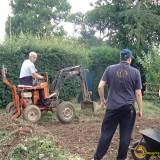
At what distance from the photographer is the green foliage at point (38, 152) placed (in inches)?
274

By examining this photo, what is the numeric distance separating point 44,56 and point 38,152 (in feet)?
36.4

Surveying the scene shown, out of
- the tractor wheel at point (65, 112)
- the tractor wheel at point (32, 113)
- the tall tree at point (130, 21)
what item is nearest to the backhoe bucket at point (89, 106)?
the tractor wheel at point (65, 112)

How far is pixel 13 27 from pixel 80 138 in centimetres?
3295

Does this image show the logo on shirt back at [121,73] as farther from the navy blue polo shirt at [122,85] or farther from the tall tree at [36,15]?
the tall tree at [36,15]

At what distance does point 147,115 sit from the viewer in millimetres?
16594

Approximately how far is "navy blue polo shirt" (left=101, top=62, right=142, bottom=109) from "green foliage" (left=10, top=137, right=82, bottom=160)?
129 centimetres

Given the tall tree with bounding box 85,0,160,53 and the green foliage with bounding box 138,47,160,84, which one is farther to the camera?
the tall tree with bounding box 85,0,160,53

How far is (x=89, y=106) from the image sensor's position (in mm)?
15008

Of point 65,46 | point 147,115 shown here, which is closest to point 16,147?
point 147,115

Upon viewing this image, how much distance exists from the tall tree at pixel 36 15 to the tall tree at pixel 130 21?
11131 mm

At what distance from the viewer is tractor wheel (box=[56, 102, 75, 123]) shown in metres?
13.7

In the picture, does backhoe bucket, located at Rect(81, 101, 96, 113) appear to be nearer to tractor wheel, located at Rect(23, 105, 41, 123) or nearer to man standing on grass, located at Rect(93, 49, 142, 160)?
tractor wheel, located at Rect(23, 105, 41, 123)

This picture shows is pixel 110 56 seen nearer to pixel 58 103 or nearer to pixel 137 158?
pixel 58 103

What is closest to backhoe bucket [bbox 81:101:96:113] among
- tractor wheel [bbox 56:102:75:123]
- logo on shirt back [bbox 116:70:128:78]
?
tractor wheel [bbox 56:102:75:123]
